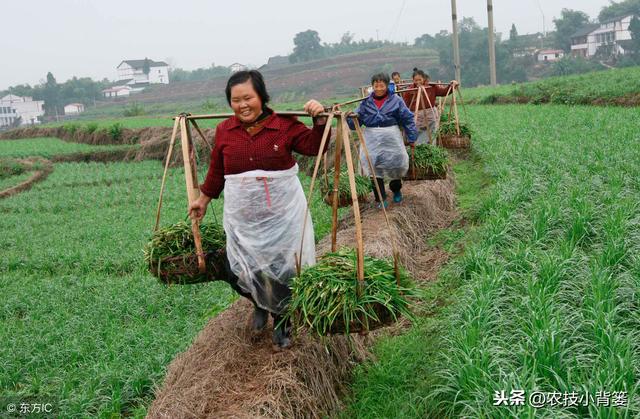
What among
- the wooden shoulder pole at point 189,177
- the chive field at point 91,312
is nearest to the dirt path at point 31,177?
the chive field at point 91,312

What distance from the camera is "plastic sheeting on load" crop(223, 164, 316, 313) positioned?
11.8 ft

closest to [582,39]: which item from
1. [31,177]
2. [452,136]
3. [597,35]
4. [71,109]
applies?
[597,35]

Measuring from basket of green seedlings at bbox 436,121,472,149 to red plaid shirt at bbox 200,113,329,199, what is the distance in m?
5.35

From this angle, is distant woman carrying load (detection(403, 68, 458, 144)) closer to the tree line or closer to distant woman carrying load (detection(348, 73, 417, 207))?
distant woman carrying load (detection(348, 73, 417, 207))

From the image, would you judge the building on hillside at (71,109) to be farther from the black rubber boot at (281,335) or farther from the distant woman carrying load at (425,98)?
the black rubber boot at (281,335)

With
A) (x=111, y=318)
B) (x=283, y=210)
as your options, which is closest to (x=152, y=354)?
(x=111, y=318)

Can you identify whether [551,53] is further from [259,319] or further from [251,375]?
[251,375]

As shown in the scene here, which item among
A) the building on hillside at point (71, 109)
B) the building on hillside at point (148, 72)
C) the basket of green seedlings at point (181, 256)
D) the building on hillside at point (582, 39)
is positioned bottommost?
the basket of green seedlings at point (181, 256)

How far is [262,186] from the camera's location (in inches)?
141

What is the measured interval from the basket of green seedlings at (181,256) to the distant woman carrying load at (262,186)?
24cm

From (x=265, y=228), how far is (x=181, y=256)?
1.94 ft

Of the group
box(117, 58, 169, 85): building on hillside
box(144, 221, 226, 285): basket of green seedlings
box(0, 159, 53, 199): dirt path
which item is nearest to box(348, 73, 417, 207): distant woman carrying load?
box(144, 221, 226, 285): basket of green seedlings

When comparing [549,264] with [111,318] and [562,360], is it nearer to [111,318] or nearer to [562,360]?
[562,360]

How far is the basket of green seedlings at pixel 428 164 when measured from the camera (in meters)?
7.13
